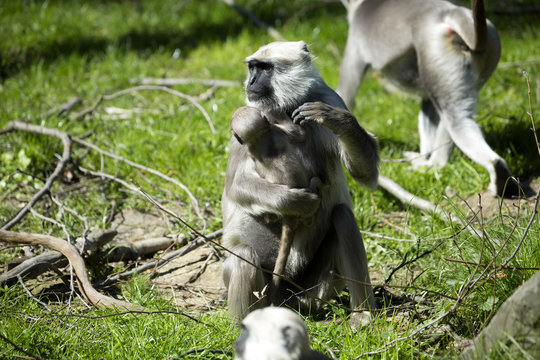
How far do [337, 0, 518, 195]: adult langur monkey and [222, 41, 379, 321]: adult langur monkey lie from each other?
1812 millimetres

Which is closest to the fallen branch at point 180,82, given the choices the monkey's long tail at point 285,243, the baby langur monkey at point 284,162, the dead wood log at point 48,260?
the dead wood log at point 48,260

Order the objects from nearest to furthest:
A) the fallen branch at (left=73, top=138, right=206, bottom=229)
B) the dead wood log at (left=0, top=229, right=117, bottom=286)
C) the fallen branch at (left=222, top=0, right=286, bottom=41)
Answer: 1. the dead wood log at (left=0, top=229, right=117, bottom=286)
2. the fallen branch at (left=73, top=138, right=206, bottom=229)
3. the fallen branch at (left=222, top=0, right=286, bottom=41)

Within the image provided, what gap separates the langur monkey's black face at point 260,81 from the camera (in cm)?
378

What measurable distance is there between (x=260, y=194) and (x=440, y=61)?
9.18 feet

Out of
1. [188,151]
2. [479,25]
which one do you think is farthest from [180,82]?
[479,25]

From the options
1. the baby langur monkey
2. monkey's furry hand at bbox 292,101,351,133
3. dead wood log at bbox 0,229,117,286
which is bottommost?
dead wood log at bbox 0,229,117,286

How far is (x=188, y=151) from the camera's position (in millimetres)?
6336

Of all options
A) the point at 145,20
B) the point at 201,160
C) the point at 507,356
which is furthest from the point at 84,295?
the point at 145,20

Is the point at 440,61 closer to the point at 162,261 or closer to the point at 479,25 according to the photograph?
the point at 479,25

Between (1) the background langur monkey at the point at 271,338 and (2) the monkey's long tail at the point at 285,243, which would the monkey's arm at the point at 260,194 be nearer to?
(2) the monkey's long tail at the point at 285,243

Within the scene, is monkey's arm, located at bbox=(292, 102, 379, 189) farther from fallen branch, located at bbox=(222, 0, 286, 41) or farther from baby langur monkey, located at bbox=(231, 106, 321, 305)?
fallen branch, located at bbox=(222, 0, 286, 41)

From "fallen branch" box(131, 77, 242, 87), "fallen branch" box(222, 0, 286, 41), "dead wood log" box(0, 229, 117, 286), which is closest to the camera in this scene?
"dead wood log" box(0, 229, 117, 286)

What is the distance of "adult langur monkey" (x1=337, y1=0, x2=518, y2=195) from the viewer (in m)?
5.32

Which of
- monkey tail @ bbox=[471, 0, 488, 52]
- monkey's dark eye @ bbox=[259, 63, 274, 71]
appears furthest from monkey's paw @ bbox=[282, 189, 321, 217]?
monkey tail @ bbox=[471, 0, 488, 52]
